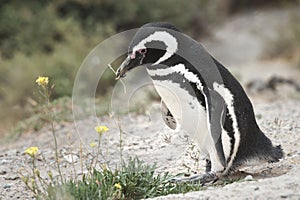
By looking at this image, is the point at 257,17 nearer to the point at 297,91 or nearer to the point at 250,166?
the point at 297,91

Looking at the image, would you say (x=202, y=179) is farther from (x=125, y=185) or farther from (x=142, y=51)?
(x=142, y=51)

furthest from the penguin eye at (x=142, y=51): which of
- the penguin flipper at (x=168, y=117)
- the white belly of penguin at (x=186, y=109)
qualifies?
the penguin flipper at (x=168, y=117)

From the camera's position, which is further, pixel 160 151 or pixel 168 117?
pixel 160 151

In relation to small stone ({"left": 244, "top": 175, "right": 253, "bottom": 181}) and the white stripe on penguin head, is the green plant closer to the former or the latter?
small stone ({"left": 244, "top": 175, "right": 253, "bottom": 181})

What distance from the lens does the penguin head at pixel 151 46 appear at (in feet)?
12.7

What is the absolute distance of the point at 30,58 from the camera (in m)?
9.10

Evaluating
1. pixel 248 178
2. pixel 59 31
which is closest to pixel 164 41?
pixel 248 178

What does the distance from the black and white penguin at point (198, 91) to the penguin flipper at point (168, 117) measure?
0.71 feet

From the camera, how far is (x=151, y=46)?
12.7 feet

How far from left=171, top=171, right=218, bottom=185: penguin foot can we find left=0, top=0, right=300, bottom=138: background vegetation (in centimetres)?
352

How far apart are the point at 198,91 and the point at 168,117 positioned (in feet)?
1.49

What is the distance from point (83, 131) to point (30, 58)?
3436mm

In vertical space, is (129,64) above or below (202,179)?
above

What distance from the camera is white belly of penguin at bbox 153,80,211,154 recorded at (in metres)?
3.88
